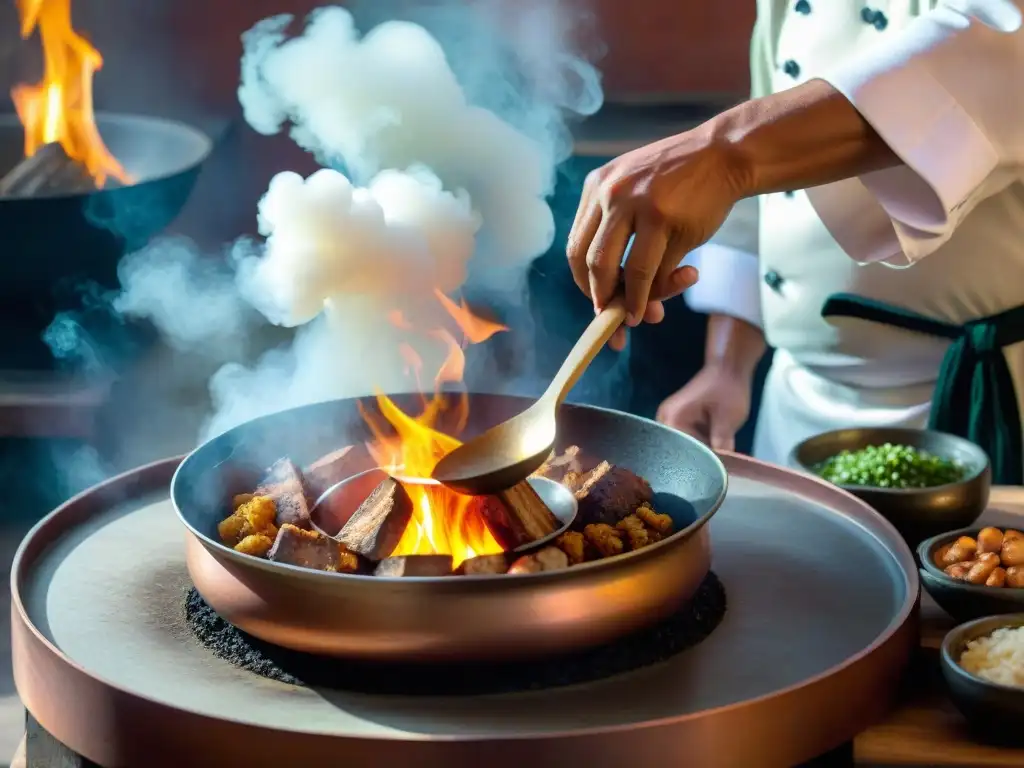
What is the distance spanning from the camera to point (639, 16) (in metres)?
4.02

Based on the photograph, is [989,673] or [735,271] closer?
[989,673]

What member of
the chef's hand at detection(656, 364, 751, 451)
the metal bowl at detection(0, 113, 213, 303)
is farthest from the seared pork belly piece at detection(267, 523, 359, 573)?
the metal bowl at detection(0, 113, 213, 303)

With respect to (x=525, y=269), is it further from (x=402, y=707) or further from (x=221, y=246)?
(x=402, y=707)

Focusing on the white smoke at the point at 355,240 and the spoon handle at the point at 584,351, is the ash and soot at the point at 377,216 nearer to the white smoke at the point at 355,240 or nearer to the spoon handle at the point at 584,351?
the white smoke at the point at 355,240

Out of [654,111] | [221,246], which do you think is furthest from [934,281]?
[221,246]

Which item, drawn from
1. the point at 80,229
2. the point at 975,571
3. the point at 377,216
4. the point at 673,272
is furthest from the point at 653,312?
the point at 80,229

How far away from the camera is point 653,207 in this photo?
5.08ft

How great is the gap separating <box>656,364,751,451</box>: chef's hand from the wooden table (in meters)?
1.06

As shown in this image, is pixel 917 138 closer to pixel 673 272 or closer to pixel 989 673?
pixel 673 272

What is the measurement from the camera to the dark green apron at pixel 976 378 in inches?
89.4

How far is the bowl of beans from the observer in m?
1.51

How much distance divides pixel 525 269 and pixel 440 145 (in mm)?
1490

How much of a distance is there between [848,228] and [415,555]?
947mm

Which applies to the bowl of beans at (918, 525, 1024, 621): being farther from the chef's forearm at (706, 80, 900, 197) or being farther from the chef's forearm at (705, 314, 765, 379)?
the chef's forearm at (705, 314, 765, 379)
